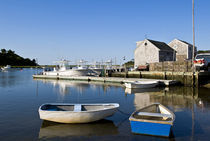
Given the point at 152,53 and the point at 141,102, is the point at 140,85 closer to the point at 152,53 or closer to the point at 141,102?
the point at 141,102

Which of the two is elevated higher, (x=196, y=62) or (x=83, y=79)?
(x=196, y=62)

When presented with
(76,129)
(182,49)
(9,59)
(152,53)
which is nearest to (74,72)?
(152,53)

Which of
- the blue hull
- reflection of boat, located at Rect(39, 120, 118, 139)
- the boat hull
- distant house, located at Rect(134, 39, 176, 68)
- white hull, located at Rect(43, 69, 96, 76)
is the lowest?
reflection of boat, located at Rect(39, 120, 118, 139)

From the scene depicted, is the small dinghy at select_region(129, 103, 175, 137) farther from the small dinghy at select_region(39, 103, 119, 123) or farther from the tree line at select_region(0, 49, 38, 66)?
the tree line at select_region(0, 49, 38, 66)

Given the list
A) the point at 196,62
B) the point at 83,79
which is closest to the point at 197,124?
the point at 196,62

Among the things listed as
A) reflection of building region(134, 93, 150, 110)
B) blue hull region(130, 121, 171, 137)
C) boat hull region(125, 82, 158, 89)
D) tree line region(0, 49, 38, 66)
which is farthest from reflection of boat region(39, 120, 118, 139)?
tree line region(0, 49, 38, 66)

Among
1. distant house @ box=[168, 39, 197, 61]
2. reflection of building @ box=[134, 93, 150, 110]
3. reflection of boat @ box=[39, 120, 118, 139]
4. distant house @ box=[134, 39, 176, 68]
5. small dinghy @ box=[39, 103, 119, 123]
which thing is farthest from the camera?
distant house @ box=[168, 39, 197, 61]

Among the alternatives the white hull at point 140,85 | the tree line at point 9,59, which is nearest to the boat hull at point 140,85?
the white hull at point 140,85

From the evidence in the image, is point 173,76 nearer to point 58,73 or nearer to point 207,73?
point 207,73

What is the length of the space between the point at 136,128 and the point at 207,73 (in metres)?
24.7

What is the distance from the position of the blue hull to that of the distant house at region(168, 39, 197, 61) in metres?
40.6

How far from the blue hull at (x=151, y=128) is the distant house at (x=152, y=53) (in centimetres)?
3504

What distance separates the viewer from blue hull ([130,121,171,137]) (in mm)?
7965

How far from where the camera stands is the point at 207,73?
27.8 meters
